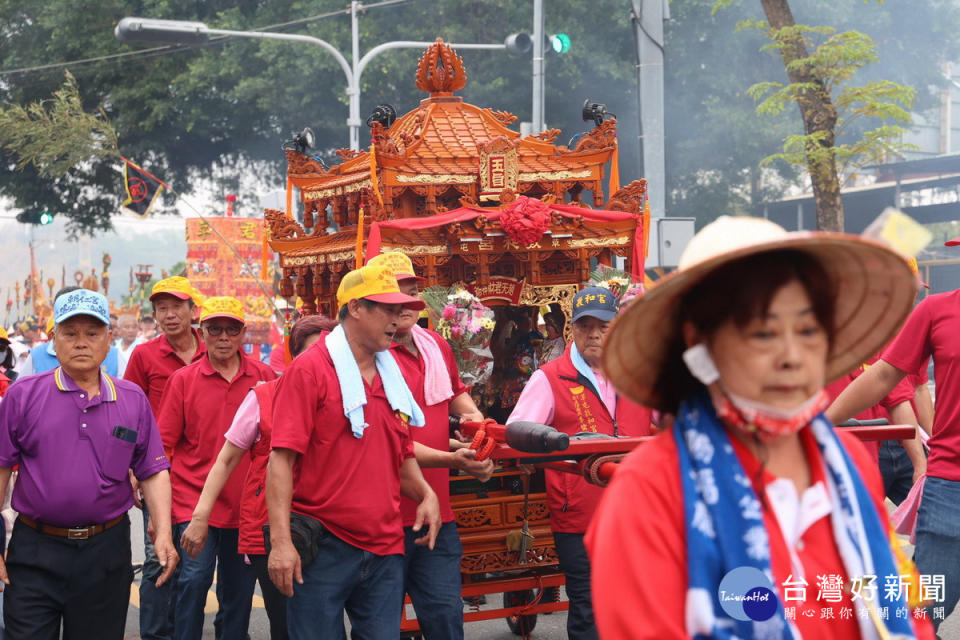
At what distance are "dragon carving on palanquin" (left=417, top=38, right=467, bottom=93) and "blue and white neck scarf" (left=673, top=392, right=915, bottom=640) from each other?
6.67m

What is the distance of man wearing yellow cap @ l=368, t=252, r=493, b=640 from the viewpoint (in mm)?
5391

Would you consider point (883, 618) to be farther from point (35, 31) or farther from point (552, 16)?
point (35, 31)

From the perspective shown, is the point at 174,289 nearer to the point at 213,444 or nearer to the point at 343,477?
the point at 213,444

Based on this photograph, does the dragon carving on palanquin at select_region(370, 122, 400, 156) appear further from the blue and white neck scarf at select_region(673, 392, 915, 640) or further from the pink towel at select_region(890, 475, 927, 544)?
the blue and white neck scarf at select_region(673, 392, 915, 640)

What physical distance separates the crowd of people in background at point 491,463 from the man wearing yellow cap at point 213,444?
0.6 inches

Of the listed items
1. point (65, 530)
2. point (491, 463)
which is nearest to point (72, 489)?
point (65, 530)

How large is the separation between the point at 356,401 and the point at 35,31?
96.8 feet

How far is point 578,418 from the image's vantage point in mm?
5805

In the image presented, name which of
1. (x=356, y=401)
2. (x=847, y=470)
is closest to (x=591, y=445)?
(x=356, y=401)

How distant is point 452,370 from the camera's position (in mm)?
6039

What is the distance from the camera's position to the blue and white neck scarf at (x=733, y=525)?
207cm

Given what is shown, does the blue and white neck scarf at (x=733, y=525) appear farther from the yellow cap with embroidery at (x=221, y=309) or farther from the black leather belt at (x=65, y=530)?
the yellow cap with embroidery at (x=221, y=309)

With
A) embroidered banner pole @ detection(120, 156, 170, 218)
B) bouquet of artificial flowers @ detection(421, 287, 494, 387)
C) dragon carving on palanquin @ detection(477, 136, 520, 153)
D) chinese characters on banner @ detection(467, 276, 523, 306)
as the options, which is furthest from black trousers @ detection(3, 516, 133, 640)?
embroidered banner pole @ detection(120, 156, 170, 218)

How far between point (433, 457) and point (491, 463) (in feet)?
1.45
